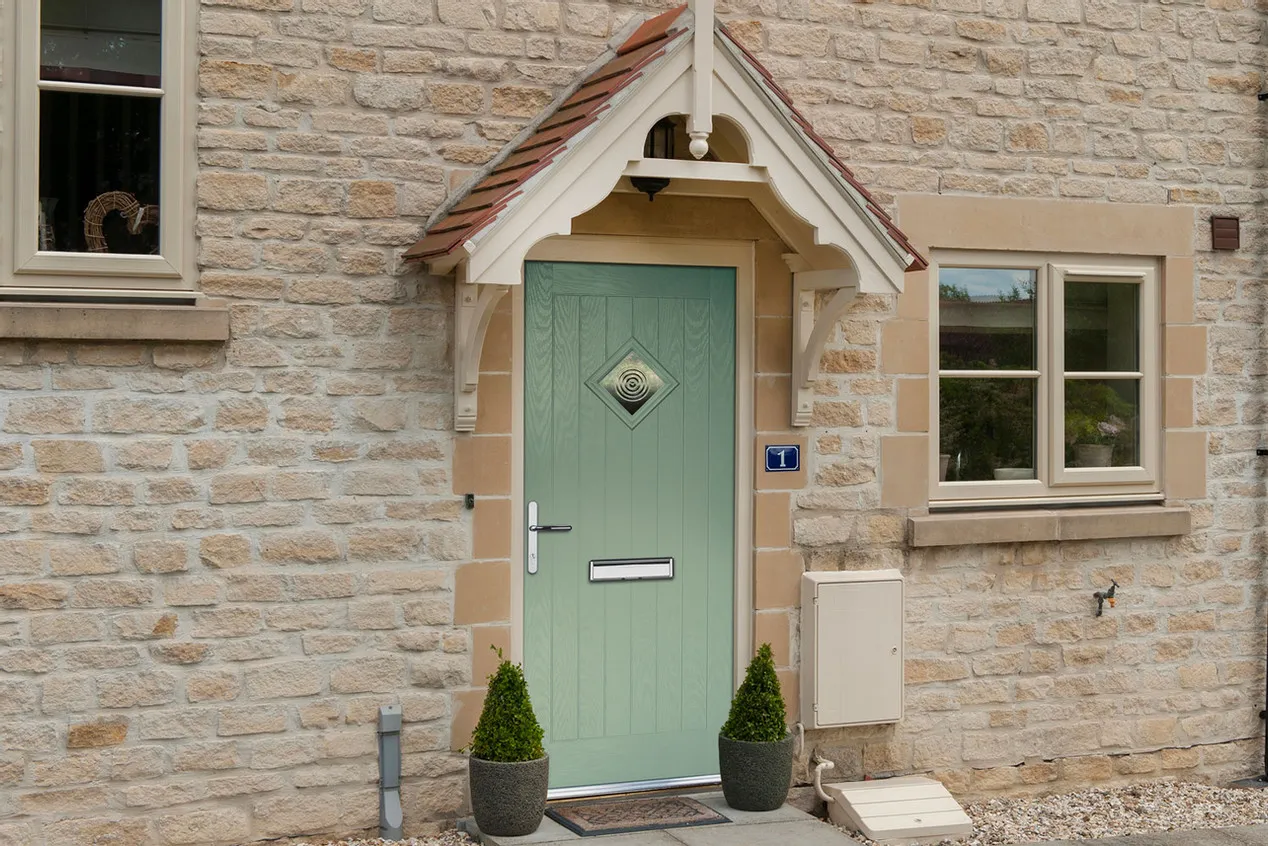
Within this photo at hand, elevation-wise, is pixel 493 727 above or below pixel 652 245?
below

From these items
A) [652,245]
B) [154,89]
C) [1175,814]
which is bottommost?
[1175,814]

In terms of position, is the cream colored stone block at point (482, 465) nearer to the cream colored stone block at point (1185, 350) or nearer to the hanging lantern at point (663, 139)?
the hanging lantern at point (663, 139)

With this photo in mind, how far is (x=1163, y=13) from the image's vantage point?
25.2 feet

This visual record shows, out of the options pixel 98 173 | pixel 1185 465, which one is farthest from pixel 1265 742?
pixel 98 173

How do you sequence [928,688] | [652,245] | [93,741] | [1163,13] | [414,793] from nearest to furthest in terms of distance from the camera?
[93,741]
[414,793]
[652,245]
[928,688]
[1163,13]

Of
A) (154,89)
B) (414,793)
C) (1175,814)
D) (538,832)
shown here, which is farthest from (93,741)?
(1175,814)

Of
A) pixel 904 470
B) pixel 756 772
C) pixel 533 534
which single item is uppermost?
pixel 904 470

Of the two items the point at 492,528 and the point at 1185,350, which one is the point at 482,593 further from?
the point at 1185,350

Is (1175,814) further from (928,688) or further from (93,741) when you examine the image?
(93,741)

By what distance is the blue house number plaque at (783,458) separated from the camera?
6.87 meters

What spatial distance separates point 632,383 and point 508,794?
1951 millimetres

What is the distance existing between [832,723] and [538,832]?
161 cm

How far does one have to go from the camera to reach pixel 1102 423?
7723mm

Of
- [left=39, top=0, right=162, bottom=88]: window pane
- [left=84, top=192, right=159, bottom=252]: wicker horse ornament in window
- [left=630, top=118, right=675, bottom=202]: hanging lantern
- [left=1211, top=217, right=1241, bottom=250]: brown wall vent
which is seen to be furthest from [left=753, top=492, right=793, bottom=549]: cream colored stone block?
[left=39, top=0, right=162, bottom=88]: window pane
